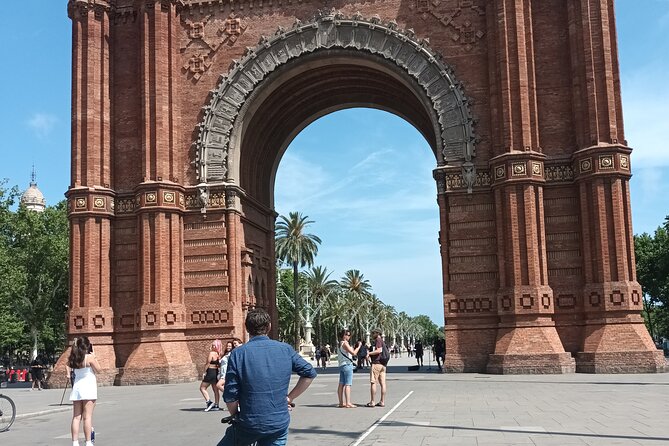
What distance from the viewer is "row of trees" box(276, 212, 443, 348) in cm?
6819

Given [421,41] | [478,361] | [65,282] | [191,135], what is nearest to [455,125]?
[421,41]

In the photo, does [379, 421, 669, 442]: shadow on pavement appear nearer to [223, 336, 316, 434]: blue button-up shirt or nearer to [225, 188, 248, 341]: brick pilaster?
[223, 336, 316, 434]: blue button-up shirt

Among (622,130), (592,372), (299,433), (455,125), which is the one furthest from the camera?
(455,125)

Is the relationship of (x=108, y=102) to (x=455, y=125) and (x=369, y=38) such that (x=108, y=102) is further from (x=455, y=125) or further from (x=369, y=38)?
(x=455, y=125)

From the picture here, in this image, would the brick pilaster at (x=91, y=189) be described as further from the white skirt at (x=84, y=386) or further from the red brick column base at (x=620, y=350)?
the white skirt at (x=84, y=386)

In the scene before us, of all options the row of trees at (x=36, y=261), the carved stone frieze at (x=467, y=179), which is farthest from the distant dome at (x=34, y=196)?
the carved stone frieze at (x=467, y=179)

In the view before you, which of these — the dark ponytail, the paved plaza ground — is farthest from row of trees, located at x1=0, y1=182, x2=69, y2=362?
the dark ponytail

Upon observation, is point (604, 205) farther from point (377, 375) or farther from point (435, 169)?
point (377, 375)

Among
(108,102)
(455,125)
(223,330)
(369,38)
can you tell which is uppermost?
(369,38)

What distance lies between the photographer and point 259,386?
18.2 ft

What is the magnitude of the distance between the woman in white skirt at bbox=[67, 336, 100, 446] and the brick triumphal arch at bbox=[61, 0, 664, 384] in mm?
17235

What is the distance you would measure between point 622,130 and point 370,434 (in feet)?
63.4

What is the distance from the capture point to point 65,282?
187 ft

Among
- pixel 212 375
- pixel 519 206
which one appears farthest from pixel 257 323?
pixel 519 206
